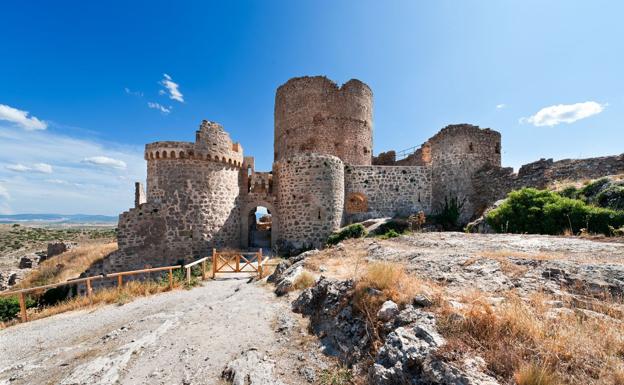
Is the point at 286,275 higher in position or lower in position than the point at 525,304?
lower

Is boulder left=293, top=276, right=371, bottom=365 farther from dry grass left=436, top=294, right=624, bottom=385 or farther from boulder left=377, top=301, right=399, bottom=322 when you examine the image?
dry grass left=436, top=294, right=624, bottom=385

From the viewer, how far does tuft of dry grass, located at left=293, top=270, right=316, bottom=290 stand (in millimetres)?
8938

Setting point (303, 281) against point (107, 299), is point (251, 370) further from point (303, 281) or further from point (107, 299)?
point (107, 299)

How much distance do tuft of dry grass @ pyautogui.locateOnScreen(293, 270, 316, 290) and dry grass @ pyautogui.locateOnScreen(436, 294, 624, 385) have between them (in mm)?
5284

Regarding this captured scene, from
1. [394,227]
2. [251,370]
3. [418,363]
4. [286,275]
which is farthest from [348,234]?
[418,363]

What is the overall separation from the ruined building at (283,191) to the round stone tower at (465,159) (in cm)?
7

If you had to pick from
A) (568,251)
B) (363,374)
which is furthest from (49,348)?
(568,251)

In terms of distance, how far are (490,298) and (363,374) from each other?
2421 mm

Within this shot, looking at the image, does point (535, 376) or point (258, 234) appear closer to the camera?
point (535, 376)

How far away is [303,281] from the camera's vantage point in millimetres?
9125

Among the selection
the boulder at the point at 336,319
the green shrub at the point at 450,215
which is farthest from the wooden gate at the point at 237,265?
the green shrub at the point at 450,215

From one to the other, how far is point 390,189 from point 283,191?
25.9ft

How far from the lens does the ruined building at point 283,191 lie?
16.2m

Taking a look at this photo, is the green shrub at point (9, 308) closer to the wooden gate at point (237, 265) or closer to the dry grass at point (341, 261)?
the wooden gate at point (237, 265)
